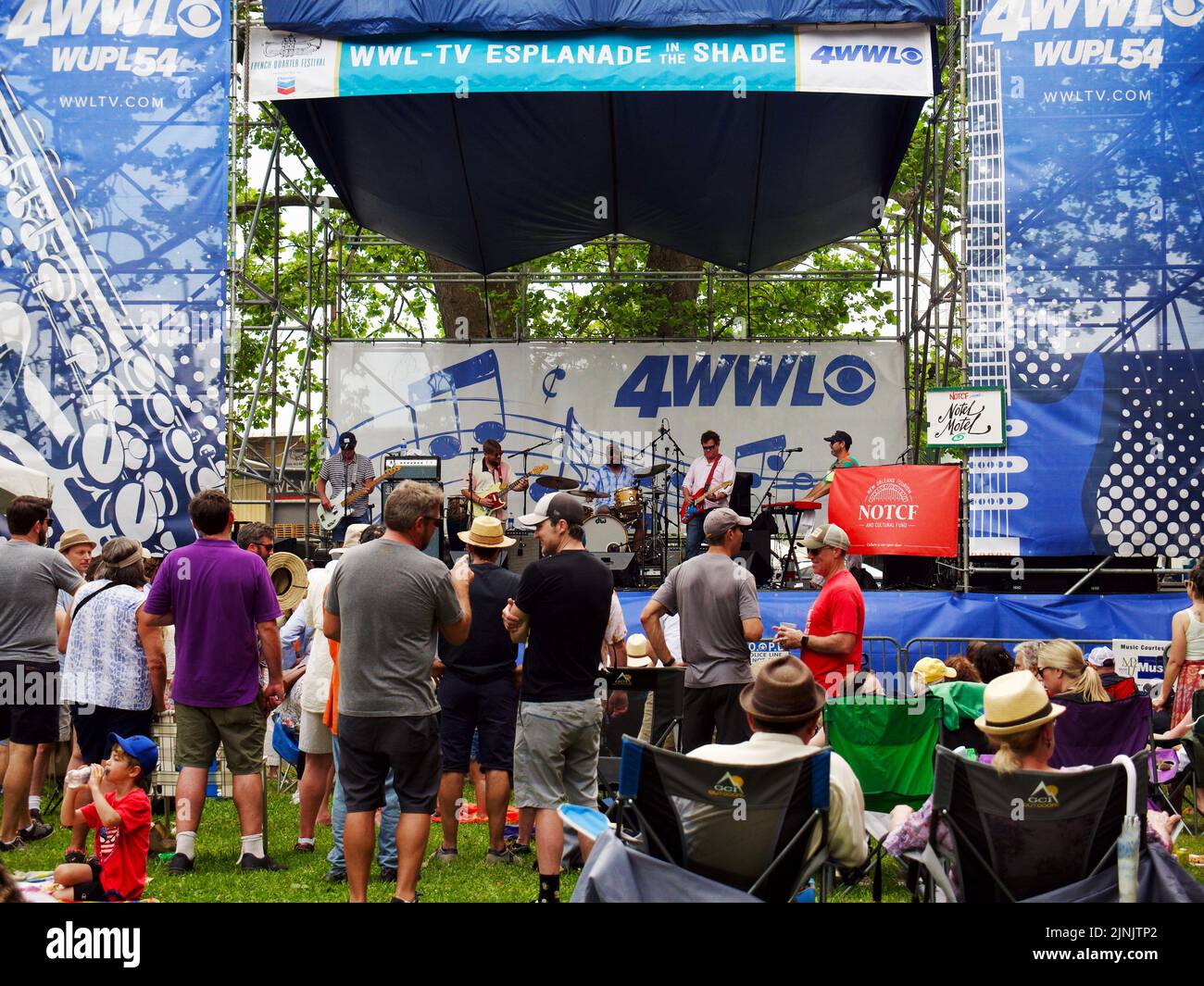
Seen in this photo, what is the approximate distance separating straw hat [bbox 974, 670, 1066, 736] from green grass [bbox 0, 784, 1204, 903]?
1551 millimetres

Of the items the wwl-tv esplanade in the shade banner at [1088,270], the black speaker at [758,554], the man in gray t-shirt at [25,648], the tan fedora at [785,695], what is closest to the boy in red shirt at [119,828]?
the man in gray t-shirt at [25,648]

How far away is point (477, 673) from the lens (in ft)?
20.3

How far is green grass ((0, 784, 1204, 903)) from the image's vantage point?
5445 millimetres

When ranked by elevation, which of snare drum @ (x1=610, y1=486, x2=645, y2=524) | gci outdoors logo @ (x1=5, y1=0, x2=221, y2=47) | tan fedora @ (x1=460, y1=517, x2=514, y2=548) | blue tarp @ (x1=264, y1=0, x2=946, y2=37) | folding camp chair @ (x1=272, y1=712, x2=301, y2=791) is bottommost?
folding camp chair @ (x1=272, y1=712, x2=301, y2=791)

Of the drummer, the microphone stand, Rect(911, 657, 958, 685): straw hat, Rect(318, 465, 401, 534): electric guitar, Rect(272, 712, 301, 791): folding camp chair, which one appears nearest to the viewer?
Rect(911, 657, 958, 685): straw hat

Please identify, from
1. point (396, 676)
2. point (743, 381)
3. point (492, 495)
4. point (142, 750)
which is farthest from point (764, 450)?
point (142, 750)

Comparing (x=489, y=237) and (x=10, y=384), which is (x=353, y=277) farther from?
(x=10, y=384)

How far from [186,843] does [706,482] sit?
7.69 metres

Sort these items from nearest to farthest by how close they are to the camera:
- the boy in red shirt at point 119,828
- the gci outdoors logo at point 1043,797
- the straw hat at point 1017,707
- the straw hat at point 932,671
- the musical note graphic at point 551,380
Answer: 1. the gci outdoors logo at point 1043,797
2. the straw hat at point 1017,707
3. the boy in red shirt at point 119,828
4. the straw hat at point 932,671
5. the musical note graphic at point 551,380

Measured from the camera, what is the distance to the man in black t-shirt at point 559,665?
17.3 feet

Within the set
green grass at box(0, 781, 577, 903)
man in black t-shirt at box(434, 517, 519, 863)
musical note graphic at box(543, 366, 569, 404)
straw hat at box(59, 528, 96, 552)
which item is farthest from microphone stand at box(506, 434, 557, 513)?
man in black t-shirt at box(434, 517, 519, 863)

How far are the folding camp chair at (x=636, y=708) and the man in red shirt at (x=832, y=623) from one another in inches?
27.0

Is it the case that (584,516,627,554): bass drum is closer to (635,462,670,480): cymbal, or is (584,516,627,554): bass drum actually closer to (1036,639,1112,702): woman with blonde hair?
(635,462,670,480): cymbal

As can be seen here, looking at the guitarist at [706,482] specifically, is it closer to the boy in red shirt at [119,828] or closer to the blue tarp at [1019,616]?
the blue tarp at [1019,616]
